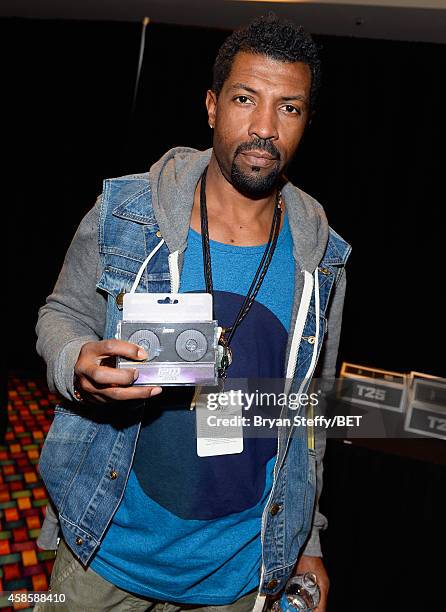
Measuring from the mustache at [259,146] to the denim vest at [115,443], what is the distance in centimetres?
26

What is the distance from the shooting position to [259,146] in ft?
4.28

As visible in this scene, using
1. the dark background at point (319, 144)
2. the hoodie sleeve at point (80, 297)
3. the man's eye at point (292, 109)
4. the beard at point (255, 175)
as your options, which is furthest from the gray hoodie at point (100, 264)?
the dark background at point (319, 144)

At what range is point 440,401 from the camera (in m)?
2.82

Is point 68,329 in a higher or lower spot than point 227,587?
higher

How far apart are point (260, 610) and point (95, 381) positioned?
2.68 ft

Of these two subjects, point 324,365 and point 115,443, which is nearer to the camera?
point 115,443

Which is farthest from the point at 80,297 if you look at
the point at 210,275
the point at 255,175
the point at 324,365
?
the point at 324,365

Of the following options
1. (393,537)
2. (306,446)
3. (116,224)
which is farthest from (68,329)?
(393,537)

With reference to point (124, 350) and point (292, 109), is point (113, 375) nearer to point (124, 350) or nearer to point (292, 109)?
point (124, 350)

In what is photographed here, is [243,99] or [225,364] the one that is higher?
[243,99]

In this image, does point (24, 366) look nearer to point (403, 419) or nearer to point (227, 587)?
point (403, 419)

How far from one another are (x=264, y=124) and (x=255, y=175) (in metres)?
0.12

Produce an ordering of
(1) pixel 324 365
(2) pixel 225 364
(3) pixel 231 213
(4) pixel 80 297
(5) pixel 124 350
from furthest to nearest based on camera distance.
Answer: (1) pixel 324 365 < (3) pixel 231 213 < (4) pixel 80 297 < (2) pixel 225 364 < (5) pixel 124 350

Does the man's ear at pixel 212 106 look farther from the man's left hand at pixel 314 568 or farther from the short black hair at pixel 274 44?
the man's left hand at pixel 314 568
